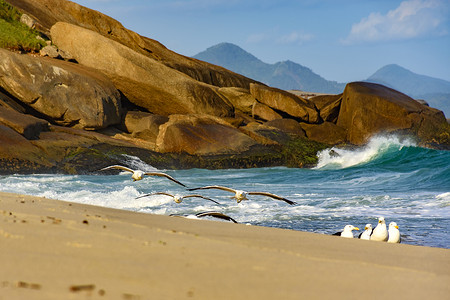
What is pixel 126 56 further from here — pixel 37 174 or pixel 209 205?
pixel 209 205

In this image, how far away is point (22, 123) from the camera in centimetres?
2148

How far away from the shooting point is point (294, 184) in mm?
22422

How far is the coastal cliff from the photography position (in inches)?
894

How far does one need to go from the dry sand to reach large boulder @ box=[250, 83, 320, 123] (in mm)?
27879

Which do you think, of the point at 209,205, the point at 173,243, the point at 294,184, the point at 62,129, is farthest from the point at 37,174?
the point at 173,243

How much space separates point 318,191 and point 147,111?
14.0m

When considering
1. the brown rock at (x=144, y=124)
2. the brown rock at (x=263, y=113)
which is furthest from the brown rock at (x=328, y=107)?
the brown rock at (x=144, y=124)

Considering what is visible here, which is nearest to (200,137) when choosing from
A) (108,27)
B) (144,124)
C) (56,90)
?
(144,124)

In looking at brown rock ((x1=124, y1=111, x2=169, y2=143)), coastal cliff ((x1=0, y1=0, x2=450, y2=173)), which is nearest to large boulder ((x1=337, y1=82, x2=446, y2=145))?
coastal cliff ((x1=0, y1=0, x2=450, y2=173))

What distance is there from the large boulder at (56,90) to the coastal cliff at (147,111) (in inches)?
1.8

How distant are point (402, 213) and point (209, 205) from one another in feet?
16.2

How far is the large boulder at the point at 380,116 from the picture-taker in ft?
108

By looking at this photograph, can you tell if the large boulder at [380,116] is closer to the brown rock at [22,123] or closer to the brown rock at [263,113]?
the brown rock at [263,113]

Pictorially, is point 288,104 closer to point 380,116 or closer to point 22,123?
point 380,116
